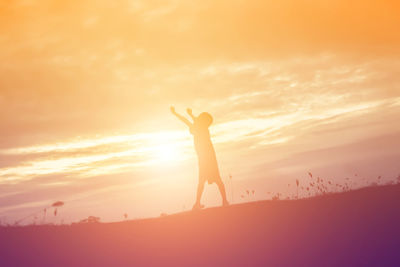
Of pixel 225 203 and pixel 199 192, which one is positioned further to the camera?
pixel 199 192

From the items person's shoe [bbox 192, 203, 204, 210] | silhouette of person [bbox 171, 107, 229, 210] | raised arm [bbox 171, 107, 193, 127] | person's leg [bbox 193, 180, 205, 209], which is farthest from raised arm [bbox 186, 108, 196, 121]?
person's shoe [bbox 192, 203, 204, 210]

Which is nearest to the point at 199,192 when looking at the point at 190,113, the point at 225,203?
the point at 225,203

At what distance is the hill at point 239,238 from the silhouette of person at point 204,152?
1799 mm

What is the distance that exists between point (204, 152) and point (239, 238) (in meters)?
5.09

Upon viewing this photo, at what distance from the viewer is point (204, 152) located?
48.2 ft

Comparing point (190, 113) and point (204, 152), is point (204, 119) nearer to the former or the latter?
point (190, 113)

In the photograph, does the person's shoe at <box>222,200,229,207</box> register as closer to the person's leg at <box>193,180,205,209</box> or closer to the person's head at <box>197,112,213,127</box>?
the person's leg at <box>193,180,205,209</box>

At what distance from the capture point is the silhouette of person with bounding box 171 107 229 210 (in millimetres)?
14359

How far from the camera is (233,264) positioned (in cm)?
861

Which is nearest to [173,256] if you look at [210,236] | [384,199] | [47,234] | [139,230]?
[210,236]

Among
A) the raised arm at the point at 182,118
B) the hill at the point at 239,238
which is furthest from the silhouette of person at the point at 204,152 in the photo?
the hill at the point at 239,238

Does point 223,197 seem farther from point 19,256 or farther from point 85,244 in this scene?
point 19,256

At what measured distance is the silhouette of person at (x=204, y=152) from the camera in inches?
565

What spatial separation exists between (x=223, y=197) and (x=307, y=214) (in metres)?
3.69
